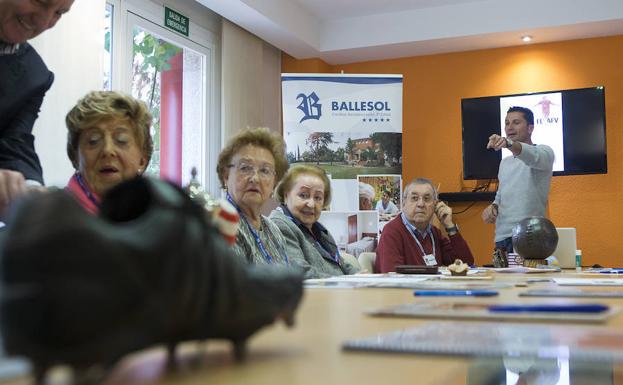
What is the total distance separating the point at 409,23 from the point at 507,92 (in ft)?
3.81

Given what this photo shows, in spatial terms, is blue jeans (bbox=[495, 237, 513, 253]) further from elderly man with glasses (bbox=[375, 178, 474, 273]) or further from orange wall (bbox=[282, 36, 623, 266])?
orange wall (bbox=[282, 36, 623, 266])

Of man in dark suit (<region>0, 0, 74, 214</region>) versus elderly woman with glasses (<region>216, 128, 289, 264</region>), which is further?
elderly woman with glasses (<region>216, 128, 289, 264</region>)

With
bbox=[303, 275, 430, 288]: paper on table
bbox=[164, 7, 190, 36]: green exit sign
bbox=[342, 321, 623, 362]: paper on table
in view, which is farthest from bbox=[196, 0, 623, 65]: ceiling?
bbox=[342, 321, 623, 362]: paper on table

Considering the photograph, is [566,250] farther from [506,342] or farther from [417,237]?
[506,342]

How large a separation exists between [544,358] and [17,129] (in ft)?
5.69

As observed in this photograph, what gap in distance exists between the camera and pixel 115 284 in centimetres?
33

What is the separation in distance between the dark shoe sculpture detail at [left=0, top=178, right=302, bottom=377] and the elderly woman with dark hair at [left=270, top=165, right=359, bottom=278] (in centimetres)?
250

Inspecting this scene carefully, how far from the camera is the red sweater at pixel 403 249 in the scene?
12.0 ft

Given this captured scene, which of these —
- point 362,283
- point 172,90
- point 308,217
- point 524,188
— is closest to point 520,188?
point 524,188

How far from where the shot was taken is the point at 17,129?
182 centimetres

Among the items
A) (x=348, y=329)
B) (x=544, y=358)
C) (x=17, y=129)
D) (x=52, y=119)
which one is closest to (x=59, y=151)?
(x=52, y=119)

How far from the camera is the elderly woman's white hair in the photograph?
5562 millimetres

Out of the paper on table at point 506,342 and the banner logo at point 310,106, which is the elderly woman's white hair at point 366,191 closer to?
the banner logo at point 310,106

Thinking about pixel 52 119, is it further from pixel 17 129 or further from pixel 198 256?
pixel 198 256
